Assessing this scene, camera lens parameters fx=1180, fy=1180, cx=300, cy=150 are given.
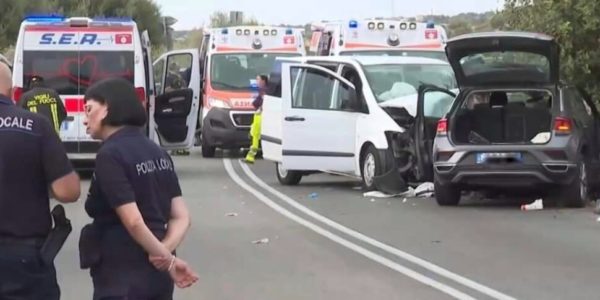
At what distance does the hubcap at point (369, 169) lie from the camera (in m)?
15.9

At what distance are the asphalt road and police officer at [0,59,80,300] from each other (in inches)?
154

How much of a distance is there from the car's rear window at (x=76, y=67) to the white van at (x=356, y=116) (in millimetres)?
2819

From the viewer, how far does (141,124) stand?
4938mm

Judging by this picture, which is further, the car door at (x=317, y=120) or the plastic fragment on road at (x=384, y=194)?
the car door at (x=317, y=120)

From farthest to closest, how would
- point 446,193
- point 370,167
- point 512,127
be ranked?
point 370,167
point 512,127
point 446,193

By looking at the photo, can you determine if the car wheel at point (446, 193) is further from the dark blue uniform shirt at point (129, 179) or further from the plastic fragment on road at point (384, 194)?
the dark blue uniform shirt at point (129, 179)

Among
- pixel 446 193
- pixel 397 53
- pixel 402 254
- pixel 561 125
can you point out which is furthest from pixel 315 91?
pixel 402 254

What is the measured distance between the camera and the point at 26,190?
496 cm

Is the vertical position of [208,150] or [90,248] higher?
[90,248]

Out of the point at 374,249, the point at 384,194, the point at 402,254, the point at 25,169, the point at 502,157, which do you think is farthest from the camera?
the point at 384,194

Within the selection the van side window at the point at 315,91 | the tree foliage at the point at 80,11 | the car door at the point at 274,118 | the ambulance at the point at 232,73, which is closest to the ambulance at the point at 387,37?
the ambulance at the point at 232,73

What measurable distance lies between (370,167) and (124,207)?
11480mm

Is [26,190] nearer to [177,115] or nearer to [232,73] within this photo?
[177,115]

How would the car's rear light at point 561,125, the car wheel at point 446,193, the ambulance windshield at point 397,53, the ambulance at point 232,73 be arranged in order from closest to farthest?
the car's rear light at point 561,125 → the car wheel at point 446,193 → the ambulance windshield at point 397,53 → the ambulance at point 232,73
